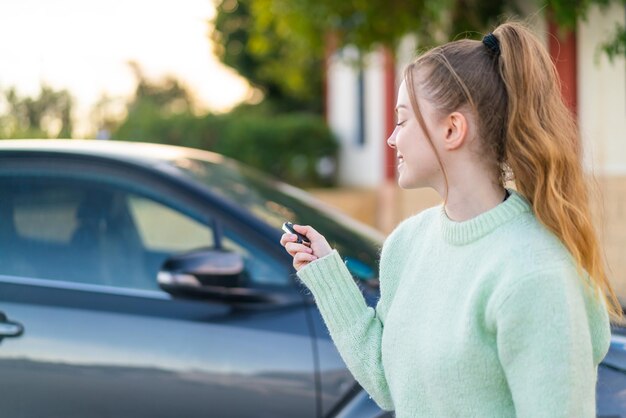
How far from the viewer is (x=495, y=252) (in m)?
1.57

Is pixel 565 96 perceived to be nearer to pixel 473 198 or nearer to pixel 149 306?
pixel 149 306

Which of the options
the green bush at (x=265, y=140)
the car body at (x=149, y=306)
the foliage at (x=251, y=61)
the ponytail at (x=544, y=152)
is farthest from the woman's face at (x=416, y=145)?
the green bush at (x=265, y=140)

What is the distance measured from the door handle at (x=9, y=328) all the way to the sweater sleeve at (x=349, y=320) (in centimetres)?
148

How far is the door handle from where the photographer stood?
9.79ft

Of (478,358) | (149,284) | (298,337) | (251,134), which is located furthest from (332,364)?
(251,134)

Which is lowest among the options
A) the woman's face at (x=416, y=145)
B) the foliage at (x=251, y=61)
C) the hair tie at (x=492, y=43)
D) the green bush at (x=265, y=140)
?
the green bush at (x=265, y=140)

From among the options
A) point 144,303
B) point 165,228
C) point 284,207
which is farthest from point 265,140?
point 144,303

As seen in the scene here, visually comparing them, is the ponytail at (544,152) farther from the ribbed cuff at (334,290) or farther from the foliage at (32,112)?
the foliage at (32,112)

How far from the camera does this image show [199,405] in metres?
2.94

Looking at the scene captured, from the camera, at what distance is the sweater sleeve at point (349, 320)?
72.8 inches

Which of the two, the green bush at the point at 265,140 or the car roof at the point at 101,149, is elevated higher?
the car roof at the point at 101,149

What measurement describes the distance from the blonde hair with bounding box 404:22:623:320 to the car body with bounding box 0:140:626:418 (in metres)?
1.27

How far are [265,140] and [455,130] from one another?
1235cm

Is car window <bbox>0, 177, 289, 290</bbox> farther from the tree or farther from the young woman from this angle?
the tree
